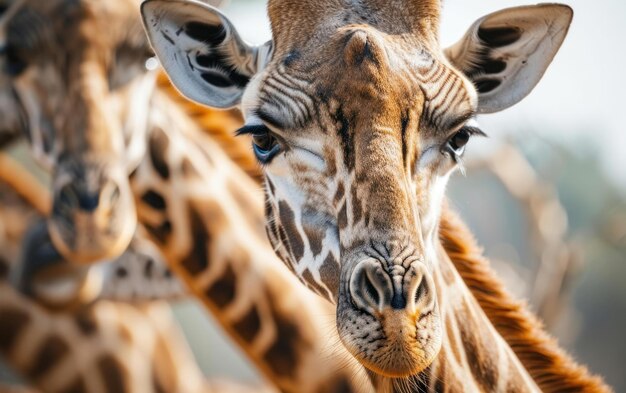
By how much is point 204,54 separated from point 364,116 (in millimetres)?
1032

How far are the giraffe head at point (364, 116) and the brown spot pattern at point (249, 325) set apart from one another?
1.22 metres

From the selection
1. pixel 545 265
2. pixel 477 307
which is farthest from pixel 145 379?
pixel 545 265

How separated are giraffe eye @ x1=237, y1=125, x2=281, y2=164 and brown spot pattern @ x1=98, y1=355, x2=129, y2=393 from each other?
11.3 ft

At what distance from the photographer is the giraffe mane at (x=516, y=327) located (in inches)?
164

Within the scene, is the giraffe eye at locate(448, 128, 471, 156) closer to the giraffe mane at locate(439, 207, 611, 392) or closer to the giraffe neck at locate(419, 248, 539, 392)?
the giraffe neck at locate(419, 248, 539, 392)

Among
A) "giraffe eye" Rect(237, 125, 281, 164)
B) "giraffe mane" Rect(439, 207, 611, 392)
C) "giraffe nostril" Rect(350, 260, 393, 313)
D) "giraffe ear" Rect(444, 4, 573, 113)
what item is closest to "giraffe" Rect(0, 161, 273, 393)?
"giraffe mane" Rect(439, 207, 611, 392)

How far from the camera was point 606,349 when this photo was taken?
26188 millimetres

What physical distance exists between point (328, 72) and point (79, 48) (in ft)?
8.19

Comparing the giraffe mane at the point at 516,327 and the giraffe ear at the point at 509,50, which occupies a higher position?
the giraffe ear at the point at 509,50

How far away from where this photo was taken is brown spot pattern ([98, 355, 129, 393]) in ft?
21.7

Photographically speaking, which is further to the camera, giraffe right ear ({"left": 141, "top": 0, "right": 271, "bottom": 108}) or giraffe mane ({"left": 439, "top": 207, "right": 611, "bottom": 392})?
giraffe mane ({"left": 439, "top": 207, "right": 611, "bottom": 392})

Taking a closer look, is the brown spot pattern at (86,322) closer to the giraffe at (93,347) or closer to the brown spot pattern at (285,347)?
the giraffe at (93,347)

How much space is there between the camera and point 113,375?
6.66m

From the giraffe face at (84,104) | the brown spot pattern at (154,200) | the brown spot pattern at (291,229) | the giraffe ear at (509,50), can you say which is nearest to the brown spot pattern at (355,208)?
the brown spot pattern at (291,229)
